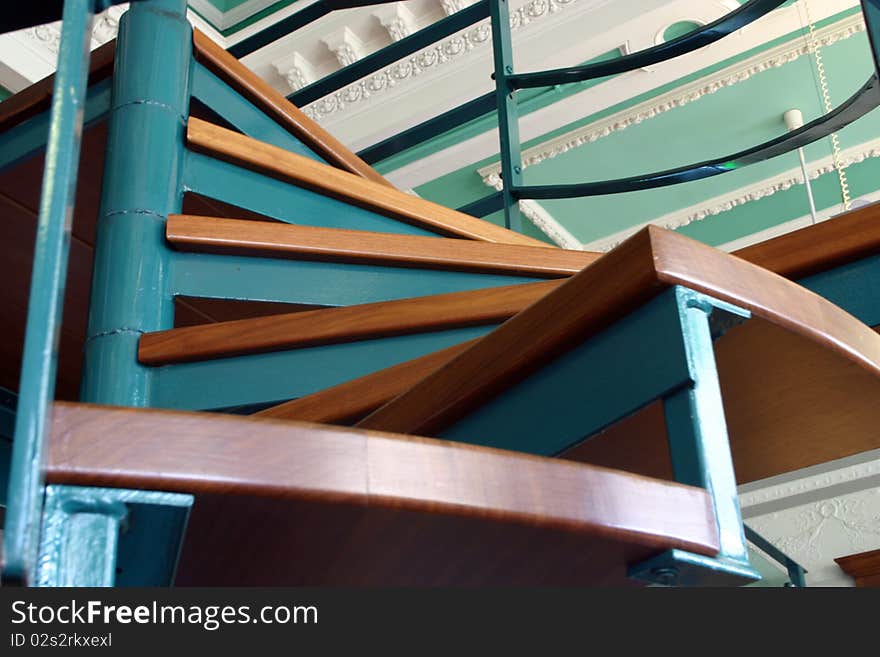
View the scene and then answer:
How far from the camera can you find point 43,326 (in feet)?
1.23

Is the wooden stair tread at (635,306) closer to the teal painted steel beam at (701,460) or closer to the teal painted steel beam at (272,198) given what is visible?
the teal painted steel beam at (701,460)

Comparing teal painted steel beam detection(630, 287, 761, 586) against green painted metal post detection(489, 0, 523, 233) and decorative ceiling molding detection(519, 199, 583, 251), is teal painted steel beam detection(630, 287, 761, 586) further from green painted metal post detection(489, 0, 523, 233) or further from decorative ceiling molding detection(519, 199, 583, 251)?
decorative ceiling molding detection(519, 199, 583, 251)

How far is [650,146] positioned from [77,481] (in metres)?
4.61

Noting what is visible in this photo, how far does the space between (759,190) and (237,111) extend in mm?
3948

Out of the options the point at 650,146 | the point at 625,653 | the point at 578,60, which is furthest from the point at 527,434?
the point at 650,146

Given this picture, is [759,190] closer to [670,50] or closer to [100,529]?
[670,50]

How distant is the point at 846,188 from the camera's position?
16.1ft

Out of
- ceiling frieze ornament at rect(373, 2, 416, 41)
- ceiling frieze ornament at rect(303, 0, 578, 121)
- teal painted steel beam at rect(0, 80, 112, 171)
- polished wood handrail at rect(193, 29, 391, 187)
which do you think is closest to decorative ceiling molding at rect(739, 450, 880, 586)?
ceiling frieze ornament at rect(303, 0, 578, 121)

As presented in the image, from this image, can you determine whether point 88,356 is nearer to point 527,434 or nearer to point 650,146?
point 527,434

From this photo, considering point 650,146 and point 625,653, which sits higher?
point 650,146

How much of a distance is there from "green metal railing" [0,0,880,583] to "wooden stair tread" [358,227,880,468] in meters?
0.31

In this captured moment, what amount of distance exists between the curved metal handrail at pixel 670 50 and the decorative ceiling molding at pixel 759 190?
310 cm

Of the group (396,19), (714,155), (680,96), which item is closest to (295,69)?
(396,19)

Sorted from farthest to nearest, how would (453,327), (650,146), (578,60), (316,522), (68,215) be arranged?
1. (650,146)
2. (578,60)
3. (453,327)
4. (316,522)
5. (68,215)
